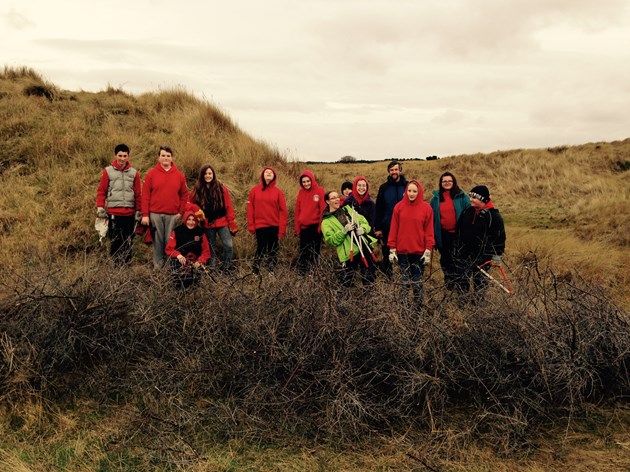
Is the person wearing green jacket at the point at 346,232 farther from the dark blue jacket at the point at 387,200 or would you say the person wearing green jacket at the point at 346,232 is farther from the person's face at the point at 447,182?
the person's face at the point at 447,182

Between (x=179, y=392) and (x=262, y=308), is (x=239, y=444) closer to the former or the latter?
(x=179, y=392)

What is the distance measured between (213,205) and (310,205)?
58.2 inches

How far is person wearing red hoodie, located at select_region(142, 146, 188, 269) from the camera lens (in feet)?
25.3

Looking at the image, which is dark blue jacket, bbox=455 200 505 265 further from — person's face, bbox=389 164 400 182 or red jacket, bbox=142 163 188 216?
red jacket, bbox=142 163 188 216

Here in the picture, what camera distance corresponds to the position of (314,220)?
8133 millimetres

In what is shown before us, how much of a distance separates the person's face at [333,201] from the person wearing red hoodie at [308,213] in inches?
12.4

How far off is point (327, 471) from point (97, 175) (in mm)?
9226

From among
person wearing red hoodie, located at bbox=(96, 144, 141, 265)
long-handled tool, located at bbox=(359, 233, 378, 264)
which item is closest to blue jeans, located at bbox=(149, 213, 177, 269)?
person wearing red hoodie, located at bbox=(96, 144, 141, 265)

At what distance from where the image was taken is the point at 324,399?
14.5ft

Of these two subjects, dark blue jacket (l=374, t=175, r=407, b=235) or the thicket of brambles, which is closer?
the thicket of brambles

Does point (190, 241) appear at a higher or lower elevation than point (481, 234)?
lower

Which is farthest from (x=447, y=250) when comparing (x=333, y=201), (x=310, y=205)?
(x=310, y=205)

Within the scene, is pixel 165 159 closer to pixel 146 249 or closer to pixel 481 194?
pixel 146 249

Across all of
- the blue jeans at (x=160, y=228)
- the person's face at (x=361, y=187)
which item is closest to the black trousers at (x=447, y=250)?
the person's face at (x=361, y=187)
